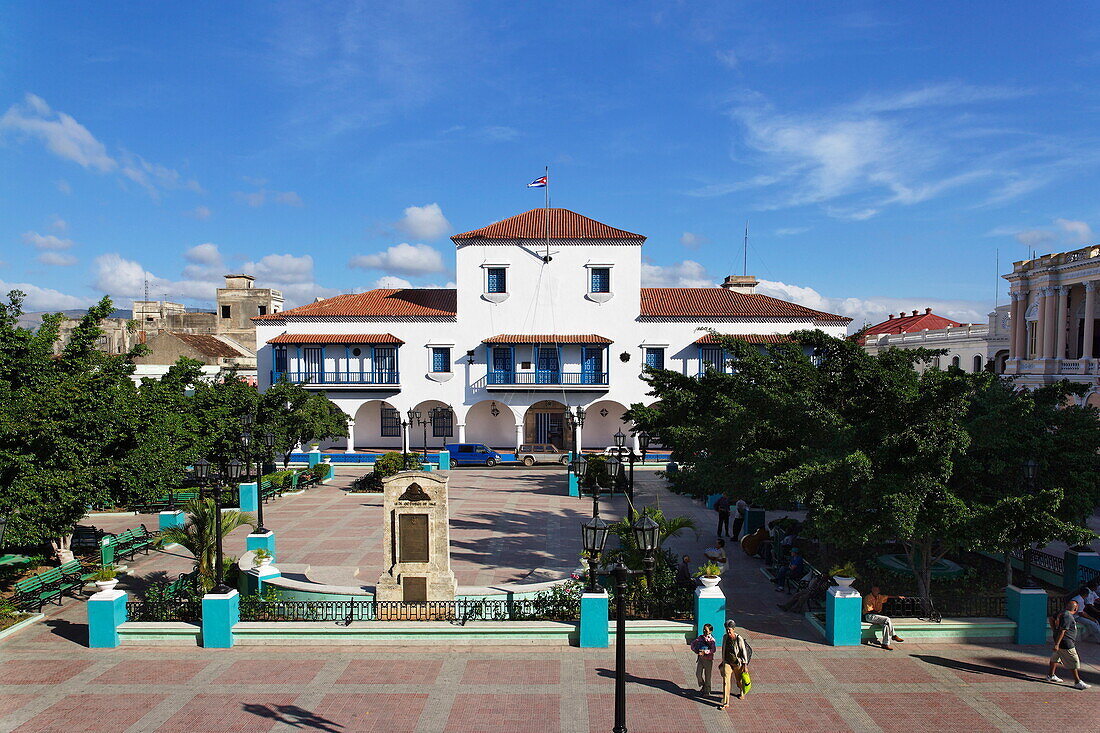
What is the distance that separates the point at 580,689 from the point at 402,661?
9.98 ft

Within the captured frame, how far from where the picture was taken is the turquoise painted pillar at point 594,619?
11188 mm

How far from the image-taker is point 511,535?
18.6 meters

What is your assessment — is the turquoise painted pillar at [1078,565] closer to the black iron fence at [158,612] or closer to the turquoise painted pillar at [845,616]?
the turquoise painted pillar at [845,616]

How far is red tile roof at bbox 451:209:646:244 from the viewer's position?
1335 inches

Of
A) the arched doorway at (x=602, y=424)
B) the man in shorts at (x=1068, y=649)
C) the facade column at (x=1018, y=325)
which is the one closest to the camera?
the man in shorts at (x=1068, y=649)

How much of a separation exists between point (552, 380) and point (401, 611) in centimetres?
2243

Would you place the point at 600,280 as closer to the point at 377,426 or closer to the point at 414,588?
the point at 377,426

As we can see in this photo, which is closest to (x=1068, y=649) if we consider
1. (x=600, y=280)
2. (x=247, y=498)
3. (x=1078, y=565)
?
(x=1078, y=565)

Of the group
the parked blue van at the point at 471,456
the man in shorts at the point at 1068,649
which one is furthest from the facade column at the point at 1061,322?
the man in shorts at the point at 1068,649

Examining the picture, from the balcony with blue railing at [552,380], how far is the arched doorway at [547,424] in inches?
97.5

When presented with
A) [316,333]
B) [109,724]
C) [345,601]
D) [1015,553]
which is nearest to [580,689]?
[345,601]

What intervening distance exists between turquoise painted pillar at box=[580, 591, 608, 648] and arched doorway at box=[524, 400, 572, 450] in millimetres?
24798

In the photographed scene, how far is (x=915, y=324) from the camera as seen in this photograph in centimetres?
6053

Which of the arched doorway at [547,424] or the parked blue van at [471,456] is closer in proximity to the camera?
the parked blue van at [471,456]
